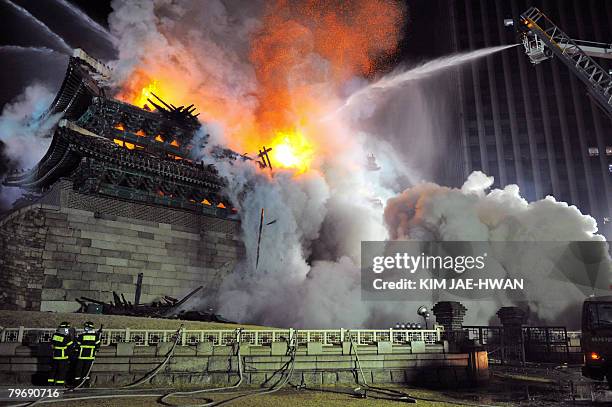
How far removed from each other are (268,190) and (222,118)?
428 inches

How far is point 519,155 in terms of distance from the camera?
64.9m

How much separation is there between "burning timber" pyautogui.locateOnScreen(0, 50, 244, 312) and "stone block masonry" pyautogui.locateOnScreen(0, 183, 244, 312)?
0.18ft

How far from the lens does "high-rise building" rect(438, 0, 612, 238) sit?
2462 inches

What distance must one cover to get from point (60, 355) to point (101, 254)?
49.9 feet

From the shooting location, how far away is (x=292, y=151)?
39.8m

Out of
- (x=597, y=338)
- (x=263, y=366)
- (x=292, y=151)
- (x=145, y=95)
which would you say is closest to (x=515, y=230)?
(x=292, y=151)

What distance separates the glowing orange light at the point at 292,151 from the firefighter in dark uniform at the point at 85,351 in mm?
26418

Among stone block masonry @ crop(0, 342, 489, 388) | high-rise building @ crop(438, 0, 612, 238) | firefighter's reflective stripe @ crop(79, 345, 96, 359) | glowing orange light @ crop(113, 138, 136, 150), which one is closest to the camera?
firefighter's reflective stripe @ crop(79, 345, 96, 359)

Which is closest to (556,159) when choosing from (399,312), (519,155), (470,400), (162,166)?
(519,155)

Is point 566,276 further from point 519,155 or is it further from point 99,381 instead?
point 519,155

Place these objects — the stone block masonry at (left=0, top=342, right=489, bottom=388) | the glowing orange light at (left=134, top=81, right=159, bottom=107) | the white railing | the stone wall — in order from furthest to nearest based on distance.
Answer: the glowing orange light at (left=134, top=81, right=159, bottom=107) < the stone wall < the white railing < the stone block masonry at (left=0, top=342, right=489, bottom=388)

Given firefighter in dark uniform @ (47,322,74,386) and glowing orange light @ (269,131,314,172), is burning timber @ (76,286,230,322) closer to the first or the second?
firefighter in dark uniform @ (47,322,74,386)

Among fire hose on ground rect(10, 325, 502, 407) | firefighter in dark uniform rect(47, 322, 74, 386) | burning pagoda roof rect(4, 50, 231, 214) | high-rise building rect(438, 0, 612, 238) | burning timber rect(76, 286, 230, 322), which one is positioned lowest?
fire hose on ground rect(10, 325, 502, 407)

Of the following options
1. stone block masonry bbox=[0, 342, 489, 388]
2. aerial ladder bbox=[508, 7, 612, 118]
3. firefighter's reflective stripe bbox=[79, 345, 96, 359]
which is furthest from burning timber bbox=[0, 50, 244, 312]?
aerial ladder bbox=[508, 7, 612, 118]
